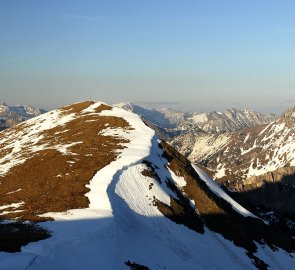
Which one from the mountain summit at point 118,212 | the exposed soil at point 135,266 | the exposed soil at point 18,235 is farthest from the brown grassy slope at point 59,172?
the exposed soil at point 135,266

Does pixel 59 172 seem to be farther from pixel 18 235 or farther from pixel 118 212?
pixel 18 235

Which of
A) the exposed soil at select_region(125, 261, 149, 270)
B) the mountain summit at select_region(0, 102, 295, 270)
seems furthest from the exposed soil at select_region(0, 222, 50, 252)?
the exposed soil at select_region(125, 261, 149, 270)

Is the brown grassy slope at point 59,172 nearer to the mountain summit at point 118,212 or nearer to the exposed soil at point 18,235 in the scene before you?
the mountain summit at point 118,212

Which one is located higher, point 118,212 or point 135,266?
point 118,212

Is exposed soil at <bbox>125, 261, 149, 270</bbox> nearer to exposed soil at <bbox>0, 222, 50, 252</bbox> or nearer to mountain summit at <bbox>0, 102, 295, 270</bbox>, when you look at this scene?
mountain summit at <bbox>0, 102, 295, 270</bbox>

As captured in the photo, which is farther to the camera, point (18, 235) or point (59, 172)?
point (59, 172)

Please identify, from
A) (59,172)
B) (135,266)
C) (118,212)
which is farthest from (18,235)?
(59,172)
